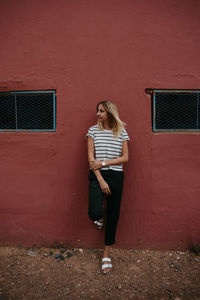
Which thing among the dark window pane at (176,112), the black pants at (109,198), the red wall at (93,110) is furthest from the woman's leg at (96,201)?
the dark window pane at (176,112)

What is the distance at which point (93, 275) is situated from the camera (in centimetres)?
224

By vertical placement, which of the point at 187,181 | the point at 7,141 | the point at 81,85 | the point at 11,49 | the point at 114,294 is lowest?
the point at 114,294

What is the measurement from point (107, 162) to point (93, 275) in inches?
51.7

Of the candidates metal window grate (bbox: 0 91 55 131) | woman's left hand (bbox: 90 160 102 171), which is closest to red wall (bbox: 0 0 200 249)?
metal window grate (bbox: 0 91 55 131)

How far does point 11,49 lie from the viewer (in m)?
2.59

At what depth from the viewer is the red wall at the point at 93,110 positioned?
2.49 metres

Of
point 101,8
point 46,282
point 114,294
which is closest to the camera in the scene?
point 114,294

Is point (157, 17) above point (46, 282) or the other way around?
above

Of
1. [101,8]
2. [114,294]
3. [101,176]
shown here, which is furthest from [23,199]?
[101,8]

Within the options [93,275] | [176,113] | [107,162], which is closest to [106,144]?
[107,162]

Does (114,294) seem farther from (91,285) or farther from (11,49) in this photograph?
(11,49)

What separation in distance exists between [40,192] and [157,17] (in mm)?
2734

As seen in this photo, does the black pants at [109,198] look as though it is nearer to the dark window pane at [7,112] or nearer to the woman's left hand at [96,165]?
the woman's left hand at [96,165]

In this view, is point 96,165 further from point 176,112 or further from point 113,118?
point 176,112
